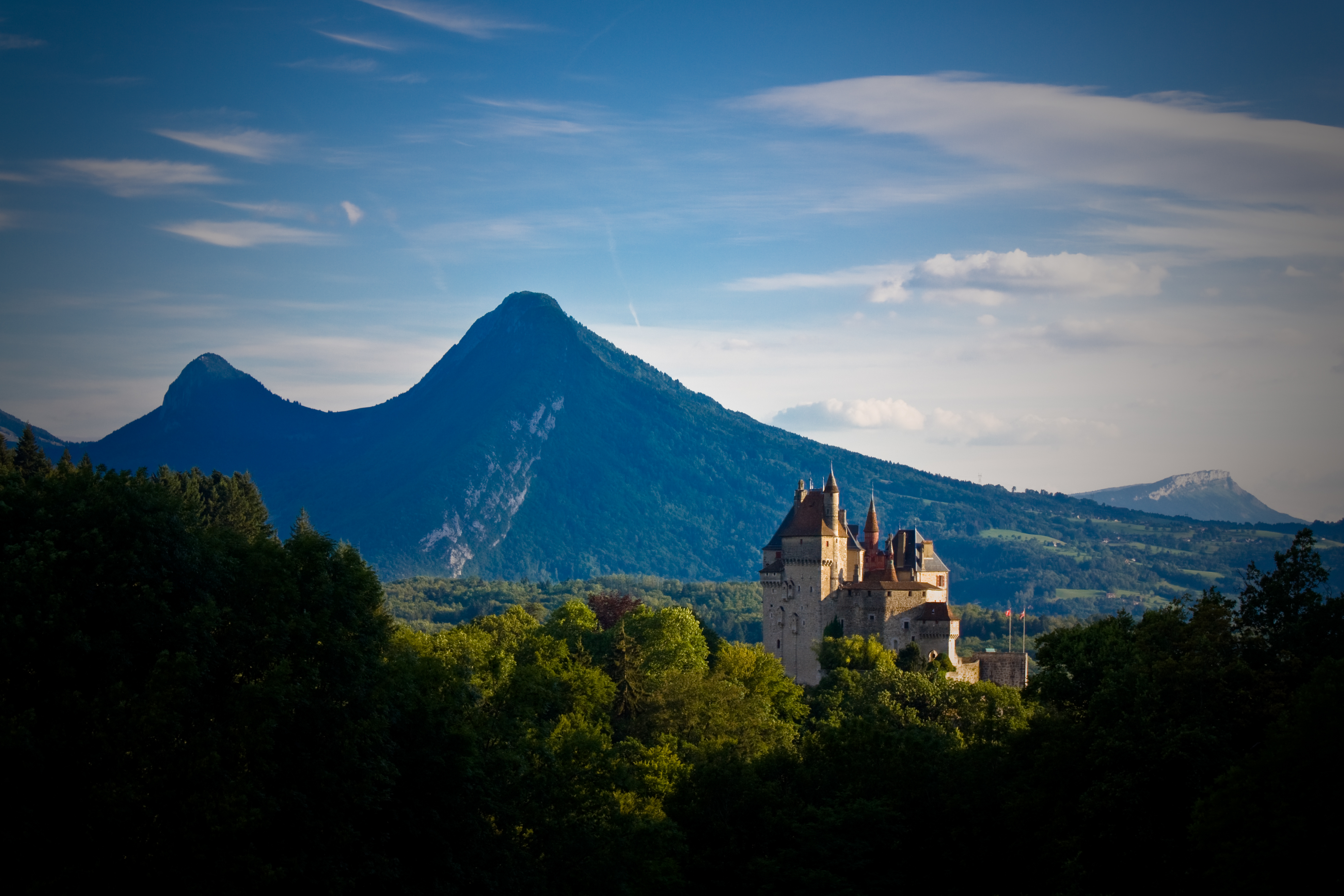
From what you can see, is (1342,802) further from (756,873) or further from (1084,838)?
(756,873)

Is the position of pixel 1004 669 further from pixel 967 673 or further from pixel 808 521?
pixel 808 521

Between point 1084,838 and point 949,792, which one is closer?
point 1084,838

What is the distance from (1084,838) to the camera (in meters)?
38.8

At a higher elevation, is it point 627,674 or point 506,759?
point 627,674

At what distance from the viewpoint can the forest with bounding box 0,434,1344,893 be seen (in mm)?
31312

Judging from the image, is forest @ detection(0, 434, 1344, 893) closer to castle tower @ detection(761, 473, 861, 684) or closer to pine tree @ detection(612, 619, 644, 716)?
pine tree @ detection(612, 619, 644, 716)

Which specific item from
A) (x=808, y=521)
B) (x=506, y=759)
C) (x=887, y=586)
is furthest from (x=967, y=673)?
(x=506, y=759)

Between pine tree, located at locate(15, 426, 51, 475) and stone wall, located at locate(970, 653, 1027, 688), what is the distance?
6165 cm

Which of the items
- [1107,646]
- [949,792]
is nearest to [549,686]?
[949,792]

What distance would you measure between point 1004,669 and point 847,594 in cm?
1223

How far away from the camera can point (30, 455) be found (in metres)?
79.8

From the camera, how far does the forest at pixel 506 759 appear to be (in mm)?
31312

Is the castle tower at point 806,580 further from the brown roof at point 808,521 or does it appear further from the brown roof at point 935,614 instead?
the brown roof at point 935,614

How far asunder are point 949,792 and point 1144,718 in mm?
8874
